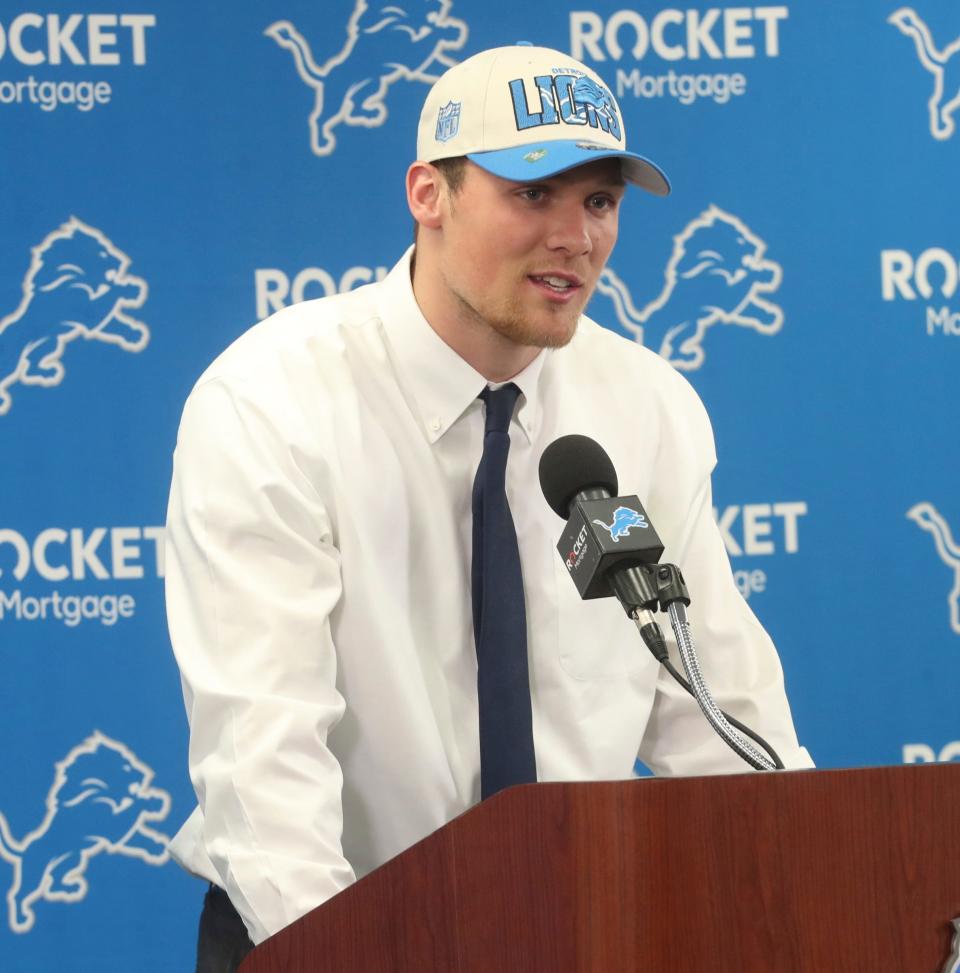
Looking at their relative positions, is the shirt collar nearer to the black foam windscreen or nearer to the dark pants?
the black foam windscreen

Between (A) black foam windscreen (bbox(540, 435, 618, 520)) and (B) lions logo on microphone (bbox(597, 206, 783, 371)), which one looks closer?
(A) black foam windscreen (bbox(540, 435, 618, 520))

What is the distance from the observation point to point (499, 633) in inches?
64.5

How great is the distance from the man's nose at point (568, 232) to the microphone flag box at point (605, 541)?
55cm

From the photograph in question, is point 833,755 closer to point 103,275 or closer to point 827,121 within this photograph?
point 827,121

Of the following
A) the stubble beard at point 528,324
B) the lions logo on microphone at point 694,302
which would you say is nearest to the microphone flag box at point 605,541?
the stubble beard at point 528,324

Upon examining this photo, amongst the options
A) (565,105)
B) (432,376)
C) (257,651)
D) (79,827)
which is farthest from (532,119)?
(79,827)

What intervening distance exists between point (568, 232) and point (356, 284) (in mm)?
988

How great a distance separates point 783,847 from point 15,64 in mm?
2147

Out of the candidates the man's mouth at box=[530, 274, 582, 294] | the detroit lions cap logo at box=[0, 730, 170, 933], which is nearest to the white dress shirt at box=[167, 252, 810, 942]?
the man's mouth at box=[530, 274, 582, 294]

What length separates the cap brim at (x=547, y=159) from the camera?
5.27ft

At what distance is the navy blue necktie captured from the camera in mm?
1617

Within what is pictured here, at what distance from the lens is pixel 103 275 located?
2551mm

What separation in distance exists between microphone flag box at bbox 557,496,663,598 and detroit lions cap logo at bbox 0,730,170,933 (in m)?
1.60

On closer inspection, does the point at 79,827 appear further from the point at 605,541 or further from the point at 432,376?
the point at 605,541
